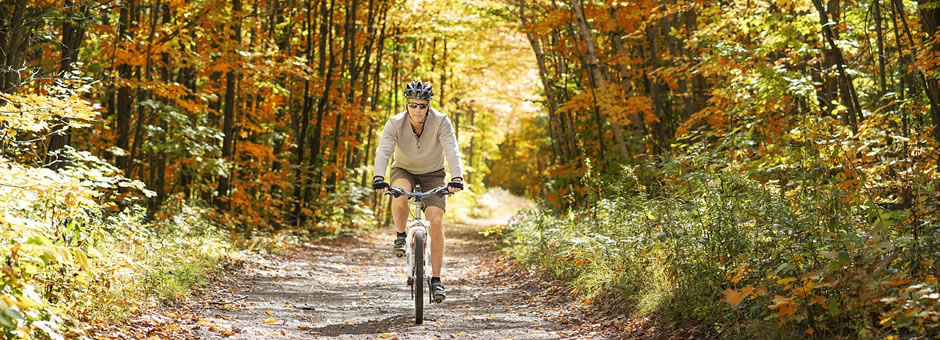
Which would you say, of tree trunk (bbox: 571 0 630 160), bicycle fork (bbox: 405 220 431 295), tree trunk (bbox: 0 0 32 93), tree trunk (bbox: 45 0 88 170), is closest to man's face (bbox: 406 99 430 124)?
bicycle fork (bbox: 405 220 431 295)

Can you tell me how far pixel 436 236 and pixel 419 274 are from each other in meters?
0.57

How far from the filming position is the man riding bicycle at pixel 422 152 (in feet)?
22.8

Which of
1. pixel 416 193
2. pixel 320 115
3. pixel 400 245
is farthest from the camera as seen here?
pixel 320 115

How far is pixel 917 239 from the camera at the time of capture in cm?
439

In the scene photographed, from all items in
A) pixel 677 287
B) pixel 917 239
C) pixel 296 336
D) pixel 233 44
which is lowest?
pixel 296 336

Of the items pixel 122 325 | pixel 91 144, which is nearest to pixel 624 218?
pixel 122 325

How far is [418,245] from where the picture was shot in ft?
22.3

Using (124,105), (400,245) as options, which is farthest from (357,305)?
(124,105)

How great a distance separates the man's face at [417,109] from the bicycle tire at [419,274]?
3.47 feet

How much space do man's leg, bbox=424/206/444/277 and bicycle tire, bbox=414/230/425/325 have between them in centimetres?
23

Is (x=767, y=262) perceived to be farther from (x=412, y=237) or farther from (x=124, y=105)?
(x=124, y=105)

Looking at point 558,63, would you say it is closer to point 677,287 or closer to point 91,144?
point 91,144

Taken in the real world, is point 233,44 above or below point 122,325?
above

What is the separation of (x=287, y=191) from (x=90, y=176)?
35.2 ft
